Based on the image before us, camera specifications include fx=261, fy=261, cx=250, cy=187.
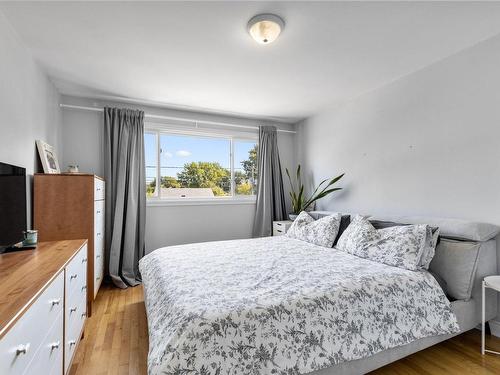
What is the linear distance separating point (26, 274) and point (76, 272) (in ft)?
1.72

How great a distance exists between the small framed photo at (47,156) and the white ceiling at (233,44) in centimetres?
76

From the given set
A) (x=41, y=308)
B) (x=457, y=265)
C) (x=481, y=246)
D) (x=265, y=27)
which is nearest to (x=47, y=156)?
(x=41, y=308)

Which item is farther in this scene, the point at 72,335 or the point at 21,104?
the point at 21,104

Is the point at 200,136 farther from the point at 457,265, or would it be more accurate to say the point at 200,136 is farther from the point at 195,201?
the point at 457,265

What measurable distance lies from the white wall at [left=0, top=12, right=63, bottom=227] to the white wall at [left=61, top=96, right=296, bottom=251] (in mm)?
574

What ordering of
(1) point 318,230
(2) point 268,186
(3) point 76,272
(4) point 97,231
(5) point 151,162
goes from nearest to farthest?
(3) point 76,272 < (4) point 97,231 < (1) point 318,230 < (5) point 151,162 < (2) point 268,186

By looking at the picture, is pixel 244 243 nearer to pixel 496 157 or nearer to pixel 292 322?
pixel 292 322

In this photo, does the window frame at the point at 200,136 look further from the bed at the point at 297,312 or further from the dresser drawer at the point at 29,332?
the dresser drawer at the point at 29,332

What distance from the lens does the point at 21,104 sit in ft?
6.75

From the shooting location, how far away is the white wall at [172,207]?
329 cm

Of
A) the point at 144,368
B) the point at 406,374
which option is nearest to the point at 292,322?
the point at 406,374

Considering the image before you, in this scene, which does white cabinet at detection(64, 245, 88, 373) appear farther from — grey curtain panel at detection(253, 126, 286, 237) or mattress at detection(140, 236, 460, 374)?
grey curtain panel at detection(253, 126, 286, 237)

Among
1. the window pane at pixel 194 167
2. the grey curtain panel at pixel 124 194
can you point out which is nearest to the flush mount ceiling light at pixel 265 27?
the grey curtain panel at pixel 124 194

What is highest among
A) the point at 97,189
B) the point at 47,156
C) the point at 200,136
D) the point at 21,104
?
the point at 200,136
